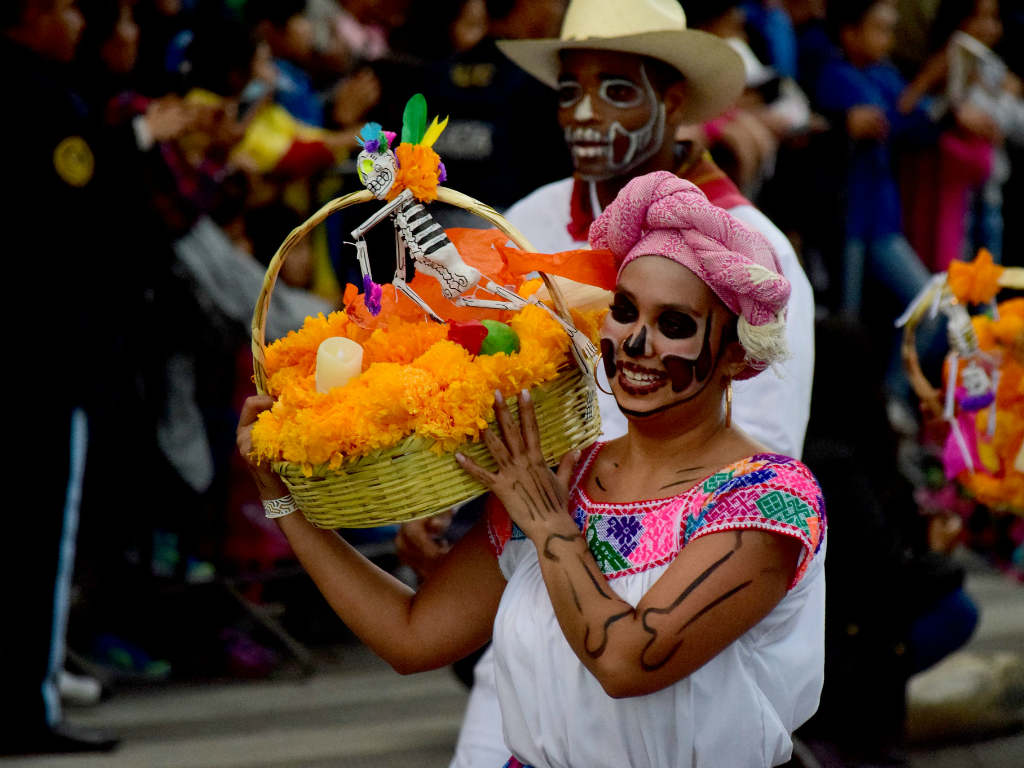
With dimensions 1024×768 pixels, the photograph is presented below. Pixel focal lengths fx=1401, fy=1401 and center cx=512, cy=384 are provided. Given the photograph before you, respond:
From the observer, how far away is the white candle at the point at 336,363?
2.27 m

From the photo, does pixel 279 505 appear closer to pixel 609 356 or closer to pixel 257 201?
pixel 609 356

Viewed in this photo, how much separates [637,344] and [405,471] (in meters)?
0.44

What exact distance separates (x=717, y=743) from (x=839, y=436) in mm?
2089

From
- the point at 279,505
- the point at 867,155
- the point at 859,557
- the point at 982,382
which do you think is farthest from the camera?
the point at 867,155

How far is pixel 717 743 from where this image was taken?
2.21 m

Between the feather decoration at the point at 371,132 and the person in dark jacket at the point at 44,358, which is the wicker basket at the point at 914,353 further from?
the person in dark jacket at the point at 44,358

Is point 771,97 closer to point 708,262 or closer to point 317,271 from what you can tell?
point 317,271

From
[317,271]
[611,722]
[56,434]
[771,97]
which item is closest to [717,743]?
[611,722]

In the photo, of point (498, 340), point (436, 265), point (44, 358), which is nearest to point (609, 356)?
point (498, 340)

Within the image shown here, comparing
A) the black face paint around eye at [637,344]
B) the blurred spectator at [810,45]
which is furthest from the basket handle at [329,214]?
the blurred spectator at [810,45]

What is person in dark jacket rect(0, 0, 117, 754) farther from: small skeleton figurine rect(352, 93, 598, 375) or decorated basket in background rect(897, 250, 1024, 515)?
decorated basket in background rect(897, 250, 1024, 515)

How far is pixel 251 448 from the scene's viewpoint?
7.69ft

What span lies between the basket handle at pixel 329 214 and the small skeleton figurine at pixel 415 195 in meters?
0.03

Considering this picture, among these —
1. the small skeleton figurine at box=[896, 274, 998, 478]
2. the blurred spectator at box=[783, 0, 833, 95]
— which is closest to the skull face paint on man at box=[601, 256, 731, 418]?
the small skeleton figurine at box=[896, 274, 998, 478]
